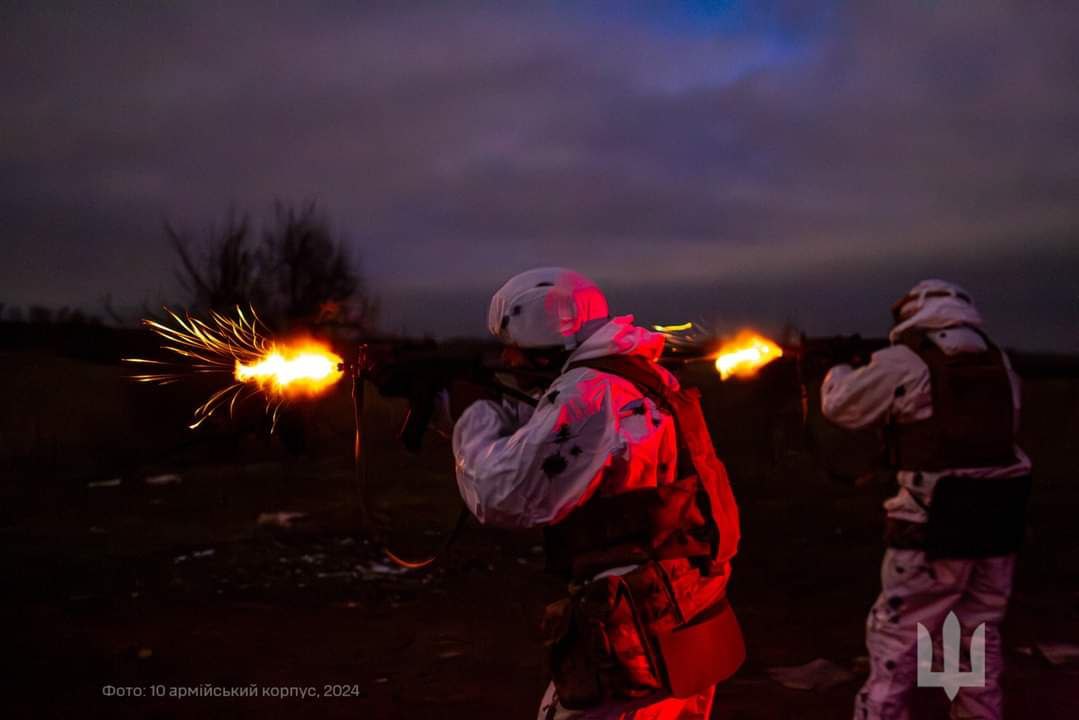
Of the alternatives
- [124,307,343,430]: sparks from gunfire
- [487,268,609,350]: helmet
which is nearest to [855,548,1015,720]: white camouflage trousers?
[487,268,609,350]: helmet

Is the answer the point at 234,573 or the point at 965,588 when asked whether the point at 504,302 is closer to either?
the point at 965,588

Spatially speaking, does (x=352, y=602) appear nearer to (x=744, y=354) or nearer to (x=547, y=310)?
(x=744, y=354)

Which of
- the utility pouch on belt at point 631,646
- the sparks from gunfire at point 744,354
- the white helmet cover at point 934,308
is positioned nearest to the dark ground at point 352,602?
the white helmet cover at point 934,308

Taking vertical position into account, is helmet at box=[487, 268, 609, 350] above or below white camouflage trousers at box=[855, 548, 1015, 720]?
above

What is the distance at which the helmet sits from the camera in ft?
9.14

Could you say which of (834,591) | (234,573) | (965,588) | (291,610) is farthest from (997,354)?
(234,573)

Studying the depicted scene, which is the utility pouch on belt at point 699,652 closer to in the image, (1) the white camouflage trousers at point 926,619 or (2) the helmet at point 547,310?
(2) the helmet at point 547,310

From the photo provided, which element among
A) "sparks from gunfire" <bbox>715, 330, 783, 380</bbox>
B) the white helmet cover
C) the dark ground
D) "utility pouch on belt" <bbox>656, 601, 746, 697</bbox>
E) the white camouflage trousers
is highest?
the white helmet cover

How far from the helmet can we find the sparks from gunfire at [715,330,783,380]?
43.5 inches

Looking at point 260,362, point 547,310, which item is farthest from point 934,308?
point 260,362

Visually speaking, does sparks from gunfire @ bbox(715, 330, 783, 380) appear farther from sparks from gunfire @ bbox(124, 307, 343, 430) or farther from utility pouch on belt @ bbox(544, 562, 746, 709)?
sparks from gunfire @ bbox(124, 307, 343, 430)

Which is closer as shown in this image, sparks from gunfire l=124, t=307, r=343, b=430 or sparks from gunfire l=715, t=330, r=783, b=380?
sparks from gunfire l=124, t=307, r=343, b=430

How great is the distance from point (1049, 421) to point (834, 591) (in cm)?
1292

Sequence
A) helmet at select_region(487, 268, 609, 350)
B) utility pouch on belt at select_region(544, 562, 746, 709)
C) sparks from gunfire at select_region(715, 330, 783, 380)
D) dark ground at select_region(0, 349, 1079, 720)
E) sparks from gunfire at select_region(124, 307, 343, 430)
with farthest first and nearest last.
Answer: dark ground at select_region(0, 349, 1079, 720) → sparks from gunfire at select_region(715, 330, 783, 380) → sparks from gunfire at select_region(124, 307, 343, 430) → helmet at select_region(487, 268, 609, 350) → utility pouch on belt at select_region(544, 562, 746, 709)
